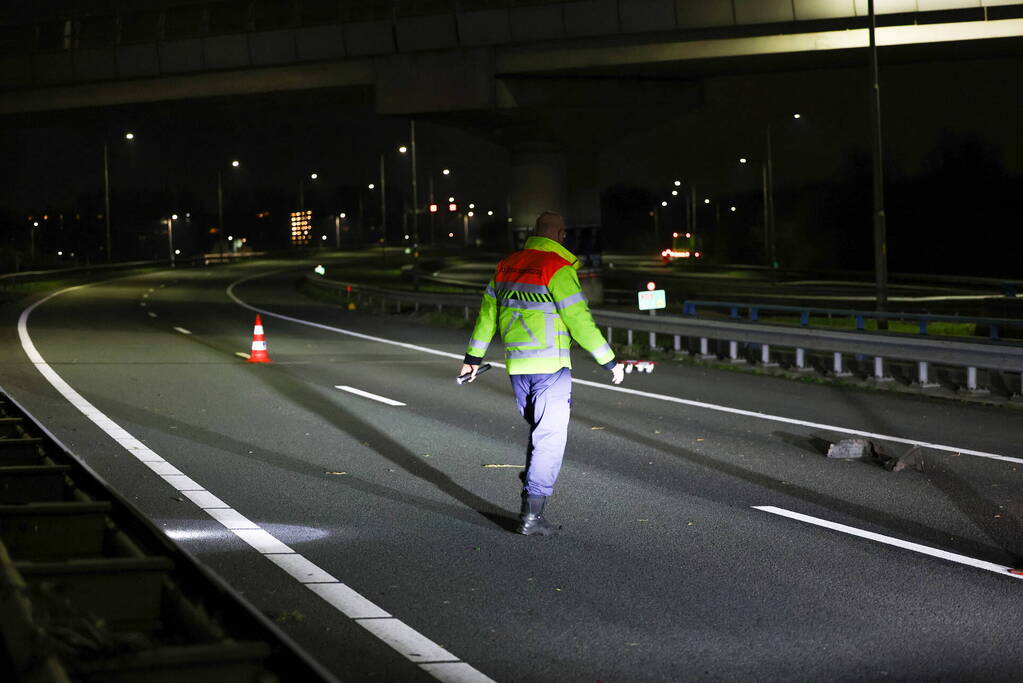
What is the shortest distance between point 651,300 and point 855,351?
21.4ft

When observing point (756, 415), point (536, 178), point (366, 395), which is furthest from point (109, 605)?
point (536, 178)

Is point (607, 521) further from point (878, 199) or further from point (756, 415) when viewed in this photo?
point (878, 199)

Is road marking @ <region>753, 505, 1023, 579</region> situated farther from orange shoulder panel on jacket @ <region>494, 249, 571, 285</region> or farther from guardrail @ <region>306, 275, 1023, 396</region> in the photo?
guardrail @ <region>306, 275, 1023, 396</region>

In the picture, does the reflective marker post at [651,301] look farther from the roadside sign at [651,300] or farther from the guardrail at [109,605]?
the guardrail at [109,605]

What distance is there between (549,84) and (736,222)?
262 feet

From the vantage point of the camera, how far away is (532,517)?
8.16 meters

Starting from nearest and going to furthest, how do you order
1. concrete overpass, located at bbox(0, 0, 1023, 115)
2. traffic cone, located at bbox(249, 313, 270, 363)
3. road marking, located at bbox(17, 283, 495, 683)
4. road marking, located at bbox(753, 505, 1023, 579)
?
1. road marking, located at bbox(17, 283, 495, 683)
2. road marking, located at bbox(753, 505, 1023, 579)
3. traffic cone, located at bbox(249, 313, 270, 363)
4. concrete overpass, located at bbox(0, 0, 1023, 115)

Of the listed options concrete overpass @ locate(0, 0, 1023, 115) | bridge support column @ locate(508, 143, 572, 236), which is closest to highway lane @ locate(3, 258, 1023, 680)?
concrete overpass @ locate(0, 0, 1023, 115)

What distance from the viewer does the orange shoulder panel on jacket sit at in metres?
8.15

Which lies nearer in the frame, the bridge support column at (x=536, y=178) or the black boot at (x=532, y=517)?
the black boot at (x=532, y=517)

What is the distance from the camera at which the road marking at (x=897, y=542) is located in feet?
24.1

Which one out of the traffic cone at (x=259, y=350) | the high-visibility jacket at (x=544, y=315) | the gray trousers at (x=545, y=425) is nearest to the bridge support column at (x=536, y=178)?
the traffic cone at (x=259, y=350)

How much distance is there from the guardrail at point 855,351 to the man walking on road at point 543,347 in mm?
8844

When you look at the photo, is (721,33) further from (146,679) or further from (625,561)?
(146,679)
